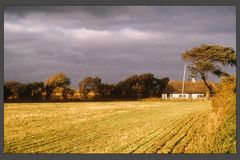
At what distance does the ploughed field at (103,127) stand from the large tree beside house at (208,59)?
91 centimetres

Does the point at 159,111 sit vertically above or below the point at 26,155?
above

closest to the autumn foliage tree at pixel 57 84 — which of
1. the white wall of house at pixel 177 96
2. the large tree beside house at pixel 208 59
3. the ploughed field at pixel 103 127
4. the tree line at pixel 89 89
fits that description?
the tree line at pixel 89 89

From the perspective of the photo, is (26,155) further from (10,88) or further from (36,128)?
(10,88)

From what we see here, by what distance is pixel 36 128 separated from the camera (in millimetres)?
14047

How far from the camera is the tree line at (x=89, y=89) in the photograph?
1452 centimetres

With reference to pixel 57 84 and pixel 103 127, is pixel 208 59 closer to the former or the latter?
pixel 103 127

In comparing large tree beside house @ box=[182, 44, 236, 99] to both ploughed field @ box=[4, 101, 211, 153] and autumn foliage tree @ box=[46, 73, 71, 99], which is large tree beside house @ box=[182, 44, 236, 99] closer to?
ploughed field @ box=[4, 101, 211, 153]

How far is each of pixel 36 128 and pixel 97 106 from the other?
204cm

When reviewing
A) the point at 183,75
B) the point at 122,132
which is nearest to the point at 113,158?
the point at 122,132

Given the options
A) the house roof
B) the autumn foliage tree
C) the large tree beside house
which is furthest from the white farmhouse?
the autumn foliage tree

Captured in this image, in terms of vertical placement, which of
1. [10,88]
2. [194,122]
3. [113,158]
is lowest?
[113,158]

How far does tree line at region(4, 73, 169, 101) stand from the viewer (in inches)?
572

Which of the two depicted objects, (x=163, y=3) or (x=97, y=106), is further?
(x=97, y=106)

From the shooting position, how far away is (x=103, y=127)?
563 inches
